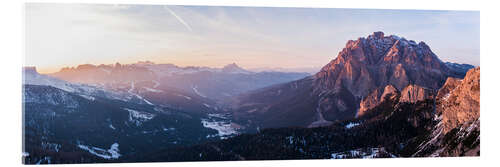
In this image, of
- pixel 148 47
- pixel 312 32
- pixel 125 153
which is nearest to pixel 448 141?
pixel 312 32

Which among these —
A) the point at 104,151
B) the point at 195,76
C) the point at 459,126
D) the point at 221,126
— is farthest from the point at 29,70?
the point at 459,126

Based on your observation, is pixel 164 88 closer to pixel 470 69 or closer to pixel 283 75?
pixel 283 75

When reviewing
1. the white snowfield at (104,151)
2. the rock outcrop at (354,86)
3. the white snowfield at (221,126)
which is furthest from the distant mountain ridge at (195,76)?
the white snowfield at (104,151)

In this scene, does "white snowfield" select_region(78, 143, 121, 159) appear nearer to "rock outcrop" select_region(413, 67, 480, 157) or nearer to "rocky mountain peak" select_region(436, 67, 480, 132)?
"rock outcrop" select_region(413, 67, 480, 157)

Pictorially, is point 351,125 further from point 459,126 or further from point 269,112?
point 459,126

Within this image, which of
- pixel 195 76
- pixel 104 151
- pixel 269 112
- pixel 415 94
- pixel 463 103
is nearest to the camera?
pixel 463 103

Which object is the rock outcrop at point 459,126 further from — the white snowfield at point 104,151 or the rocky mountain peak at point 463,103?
the white snowfield at point 104,151
